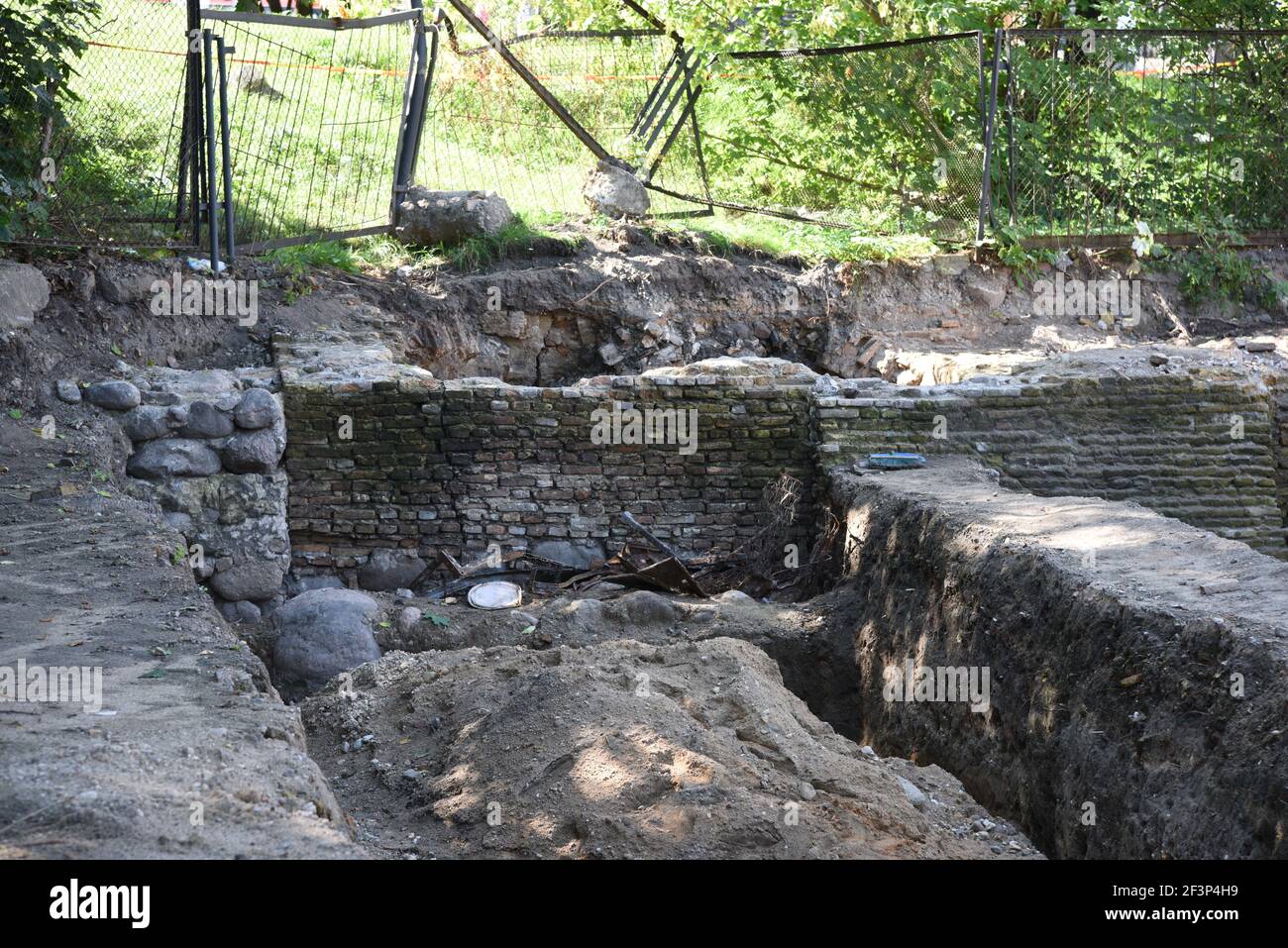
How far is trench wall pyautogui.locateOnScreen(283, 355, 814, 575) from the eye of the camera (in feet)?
25.2

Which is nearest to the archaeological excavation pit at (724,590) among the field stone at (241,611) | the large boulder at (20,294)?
the field stone at (241,611)

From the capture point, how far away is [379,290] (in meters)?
9.59

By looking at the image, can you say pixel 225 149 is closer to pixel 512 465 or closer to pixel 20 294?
pixel 20 294

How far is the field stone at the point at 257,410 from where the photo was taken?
7371 millimetres

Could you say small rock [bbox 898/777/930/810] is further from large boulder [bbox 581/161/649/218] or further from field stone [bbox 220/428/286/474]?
large boulder [bbox 581/161/649/218]

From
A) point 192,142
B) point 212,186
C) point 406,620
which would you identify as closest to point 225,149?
point 212,186

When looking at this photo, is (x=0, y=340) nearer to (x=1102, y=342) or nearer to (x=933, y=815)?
(x=933, y=815)

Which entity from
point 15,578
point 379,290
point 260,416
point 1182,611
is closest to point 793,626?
point 1182,611

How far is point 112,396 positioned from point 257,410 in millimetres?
860

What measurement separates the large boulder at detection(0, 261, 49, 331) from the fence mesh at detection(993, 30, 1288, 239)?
27.8 ft

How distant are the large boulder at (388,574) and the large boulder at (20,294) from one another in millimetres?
2621

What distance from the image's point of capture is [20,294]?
752 centimetres
